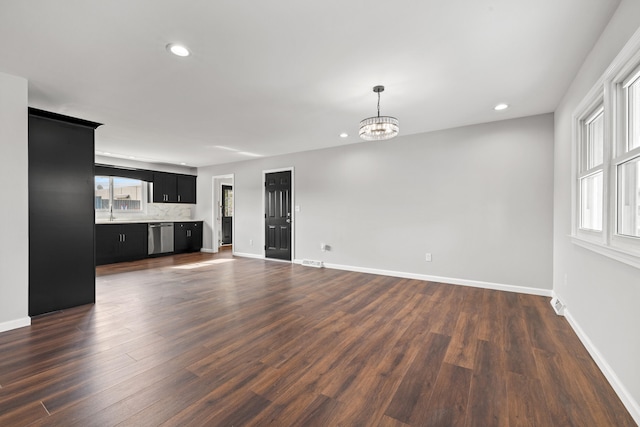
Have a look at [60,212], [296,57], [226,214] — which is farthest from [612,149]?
[226,214]

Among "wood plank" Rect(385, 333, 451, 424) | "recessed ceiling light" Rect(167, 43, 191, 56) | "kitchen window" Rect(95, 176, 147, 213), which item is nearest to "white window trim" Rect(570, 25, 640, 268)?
"wood plank" Rect(385, 333, 451, 424)

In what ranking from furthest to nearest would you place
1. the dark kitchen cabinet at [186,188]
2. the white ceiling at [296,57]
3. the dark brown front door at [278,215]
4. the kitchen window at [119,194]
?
the dark kitchen cabinet at [186,188] → the kitchen window at [119,194] → the dark brown front door at [278,215] → the white ceiling at [296,57]

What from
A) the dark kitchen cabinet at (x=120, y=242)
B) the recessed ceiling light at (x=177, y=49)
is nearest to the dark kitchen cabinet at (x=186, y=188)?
the dark kitchen cabinet at (x=120, y=242)

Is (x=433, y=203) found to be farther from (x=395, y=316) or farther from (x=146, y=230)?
(x=146, y=230)

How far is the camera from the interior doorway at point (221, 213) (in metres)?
7.76

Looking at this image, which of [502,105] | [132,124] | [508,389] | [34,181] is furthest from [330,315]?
[132,124]

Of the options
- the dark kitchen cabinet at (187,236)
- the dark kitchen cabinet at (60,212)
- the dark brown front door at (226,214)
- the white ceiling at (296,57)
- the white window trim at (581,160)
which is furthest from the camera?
the dark brown front door at (226,214)

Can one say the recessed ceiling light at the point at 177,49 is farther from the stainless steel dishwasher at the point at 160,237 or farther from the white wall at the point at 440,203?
the stainless steel dishwasher at the point at 160,237

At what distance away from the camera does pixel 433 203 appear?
4.48 meters

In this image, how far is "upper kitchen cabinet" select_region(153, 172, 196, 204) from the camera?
7.25 metres

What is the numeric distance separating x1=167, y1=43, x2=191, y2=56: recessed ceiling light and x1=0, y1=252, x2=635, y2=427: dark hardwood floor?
7.99 ft

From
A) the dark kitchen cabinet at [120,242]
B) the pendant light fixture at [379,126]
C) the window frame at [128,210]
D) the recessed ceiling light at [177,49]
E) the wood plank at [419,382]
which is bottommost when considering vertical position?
the wood plank at [419,382]

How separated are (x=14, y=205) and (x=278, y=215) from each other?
4.23 metres

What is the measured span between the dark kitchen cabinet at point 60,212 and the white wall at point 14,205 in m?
0.26
